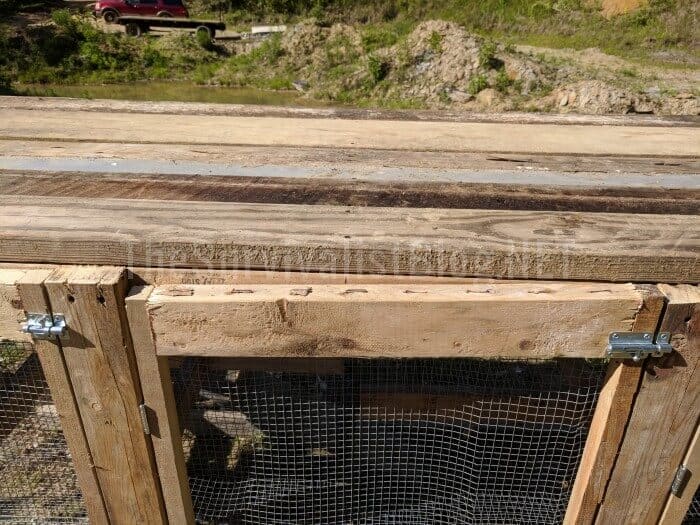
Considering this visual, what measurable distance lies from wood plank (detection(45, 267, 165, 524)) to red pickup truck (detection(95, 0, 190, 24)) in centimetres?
2415

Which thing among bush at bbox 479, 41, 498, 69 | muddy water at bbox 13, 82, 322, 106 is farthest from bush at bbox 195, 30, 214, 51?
bush at bbox 479, 41, 498, 69

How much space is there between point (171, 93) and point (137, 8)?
869cm

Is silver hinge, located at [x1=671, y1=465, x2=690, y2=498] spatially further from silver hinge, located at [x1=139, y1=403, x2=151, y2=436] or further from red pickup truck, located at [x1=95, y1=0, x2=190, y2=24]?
red pickup truck, located at [x1=95, y1=0, x2=190, y2=24]

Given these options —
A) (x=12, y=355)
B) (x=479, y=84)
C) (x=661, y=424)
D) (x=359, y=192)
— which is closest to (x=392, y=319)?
(x=359, y=192)

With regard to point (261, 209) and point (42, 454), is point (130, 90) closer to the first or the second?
point (42, 454)

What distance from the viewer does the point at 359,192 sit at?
1.62 metres

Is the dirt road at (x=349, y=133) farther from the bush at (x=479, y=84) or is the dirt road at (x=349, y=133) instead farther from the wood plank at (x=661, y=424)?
the bush at (x=479, y=84)

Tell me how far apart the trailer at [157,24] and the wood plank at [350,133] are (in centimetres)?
2089

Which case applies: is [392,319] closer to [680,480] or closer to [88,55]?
[680,480]

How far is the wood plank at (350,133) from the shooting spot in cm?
212

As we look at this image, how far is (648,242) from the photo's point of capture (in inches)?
51.5

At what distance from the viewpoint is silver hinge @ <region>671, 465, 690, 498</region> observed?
1.42m

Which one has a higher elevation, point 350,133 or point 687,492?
point 350,133

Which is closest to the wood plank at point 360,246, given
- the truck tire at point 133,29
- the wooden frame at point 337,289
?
the wooden frame at point 337,289
